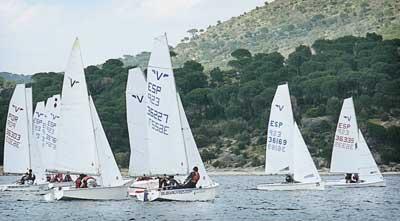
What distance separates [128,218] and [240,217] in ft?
15.4

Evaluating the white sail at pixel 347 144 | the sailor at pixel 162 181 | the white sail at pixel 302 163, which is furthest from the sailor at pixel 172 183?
the white sail at pixel 347 144

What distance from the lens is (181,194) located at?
42.2 meters

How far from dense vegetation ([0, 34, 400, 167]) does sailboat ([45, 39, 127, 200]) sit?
47.4m

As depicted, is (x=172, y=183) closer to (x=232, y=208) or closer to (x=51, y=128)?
(x=232, y=208)

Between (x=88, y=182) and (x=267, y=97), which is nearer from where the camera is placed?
(x=88, y=182)

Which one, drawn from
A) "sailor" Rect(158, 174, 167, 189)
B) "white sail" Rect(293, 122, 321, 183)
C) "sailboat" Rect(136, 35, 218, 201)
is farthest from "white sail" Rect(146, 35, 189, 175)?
"white sail" Rect(293, 122, 321, 183)

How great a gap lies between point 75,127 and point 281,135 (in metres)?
15.7

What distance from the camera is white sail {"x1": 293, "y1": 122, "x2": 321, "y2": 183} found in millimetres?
55281

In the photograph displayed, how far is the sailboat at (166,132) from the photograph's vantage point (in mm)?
43000

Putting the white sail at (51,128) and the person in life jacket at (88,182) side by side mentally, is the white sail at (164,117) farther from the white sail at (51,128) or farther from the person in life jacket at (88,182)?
the white sail at (51,128)

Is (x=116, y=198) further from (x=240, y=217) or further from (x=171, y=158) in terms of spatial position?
(x=240, y=217)

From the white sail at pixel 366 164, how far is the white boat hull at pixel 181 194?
59.0ft

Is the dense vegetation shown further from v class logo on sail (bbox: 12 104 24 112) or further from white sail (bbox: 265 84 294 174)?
v class logo on sail (bbox: 12 104 24 112)

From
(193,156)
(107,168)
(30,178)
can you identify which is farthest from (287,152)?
(107,168)
